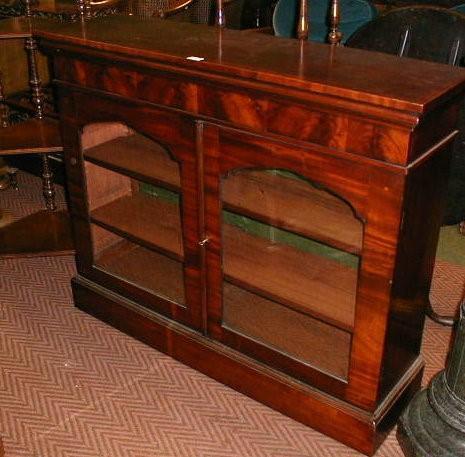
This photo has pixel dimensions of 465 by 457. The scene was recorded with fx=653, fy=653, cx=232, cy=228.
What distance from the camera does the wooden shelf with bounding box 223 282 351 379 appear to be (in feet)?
6.53

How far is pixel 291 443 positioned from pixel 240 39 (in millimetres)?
1230

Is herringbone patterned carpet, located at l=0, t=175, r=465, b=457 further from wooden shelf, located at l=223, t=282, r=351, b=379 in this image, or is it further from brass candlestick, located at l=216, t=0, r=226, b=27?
brass candlestick, located at l=216, t=0, r=226, b=27

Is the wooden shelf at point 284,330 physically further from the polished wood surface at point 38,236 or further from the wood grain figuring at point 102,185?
the polished wood surface at point 38,236

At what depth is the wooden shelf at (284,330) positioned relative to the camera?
6.53ft

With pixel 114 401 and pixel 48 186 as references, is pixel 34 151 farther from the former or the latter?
pixel 114 401

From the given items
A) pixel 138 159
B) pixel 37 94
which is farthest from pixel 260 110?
pixel 37 94

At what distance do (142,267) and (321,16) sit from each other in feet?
4.46

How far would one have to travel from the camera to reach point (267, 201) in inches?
75.8

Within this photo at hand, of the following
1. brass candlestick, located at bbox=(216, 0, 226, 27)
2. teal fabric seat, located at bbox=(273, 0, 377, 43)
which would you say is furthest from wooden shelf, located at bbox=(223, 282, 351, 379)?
teal fabric seat, located at bbox=(273, 0, 377, 43)

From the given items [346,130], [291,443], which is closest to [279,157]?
[346,130]

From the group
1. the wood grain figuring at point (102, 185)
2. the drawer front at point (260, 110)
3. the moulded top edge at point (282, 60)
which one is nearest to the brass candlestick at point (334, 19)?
the moulded top edge at point (282, 60)

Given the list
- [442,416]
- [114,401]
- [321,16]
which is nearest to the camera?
[442,416]

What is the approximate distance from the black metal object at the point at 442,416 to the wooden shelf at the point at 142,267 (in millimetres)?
880

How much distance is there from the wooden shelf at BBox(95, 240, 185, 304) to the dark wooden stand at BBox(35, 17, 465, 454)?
0.03 feet
